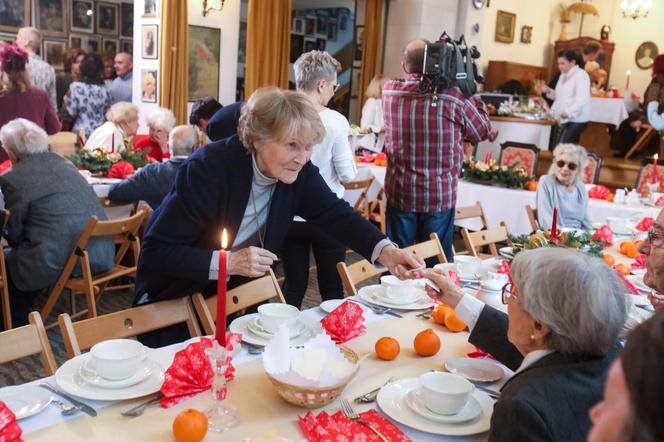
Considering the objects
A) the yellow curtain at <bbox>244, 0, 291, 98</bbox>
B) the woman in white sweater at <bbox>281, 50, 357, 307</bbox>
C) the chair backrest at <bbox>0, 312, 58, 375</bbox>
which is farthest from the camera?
the yellow curtain at <bbox>244, 0, 291, 98</bbox>

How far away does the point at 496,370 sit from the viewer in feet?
5.67

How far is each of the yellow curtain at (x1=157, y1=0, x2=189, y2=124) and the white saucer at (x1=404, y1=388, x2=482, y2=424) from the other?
637 centimetres

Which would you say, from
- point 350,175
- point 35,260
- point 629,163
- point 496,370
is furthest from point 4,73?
point 629,163

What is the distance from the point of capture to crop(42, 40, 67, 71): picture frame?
31.0ft

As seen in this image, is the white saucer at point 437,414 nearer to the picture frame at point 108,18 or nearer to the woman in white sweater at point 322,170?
the woman in white sweater at point 322,170

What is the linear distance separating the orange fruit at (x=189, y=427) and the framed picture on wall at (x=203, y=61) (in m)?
6.74

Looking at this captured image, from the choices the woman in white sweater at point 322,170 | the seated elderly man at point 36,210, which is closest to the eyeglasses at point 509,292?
the woman in white sweater at point 322,170

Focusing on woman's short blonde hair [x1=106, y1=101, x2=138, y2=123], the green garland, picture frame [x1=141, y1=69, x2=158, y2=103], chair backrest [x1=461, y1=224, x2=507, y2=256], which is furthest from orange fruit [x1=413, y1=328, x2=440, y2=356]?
picture frame [x1=141, y1=69, x2=158, y2=103]

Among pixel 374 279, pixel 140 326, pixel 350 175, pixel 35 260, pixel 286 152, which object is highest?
pixel 286 152

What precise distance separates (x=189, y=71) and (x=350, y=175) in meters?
4.69

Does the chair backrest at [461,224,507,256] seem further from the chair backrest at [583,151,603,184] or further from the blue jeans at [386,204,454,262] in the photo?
the chair backrest at [583,151,603,184]

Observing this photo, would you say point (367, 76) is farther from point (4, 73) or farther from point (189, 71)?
point (4, 73)

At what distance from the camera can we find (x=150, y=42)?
286 inches

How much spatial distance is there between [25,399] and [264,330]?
0.66 meters
